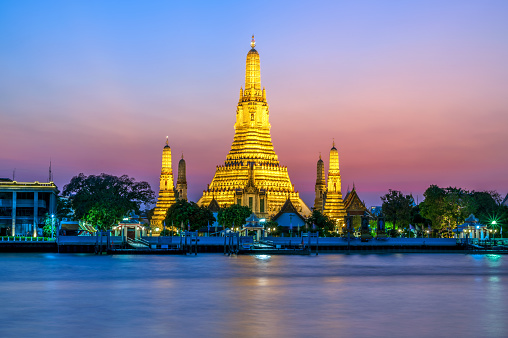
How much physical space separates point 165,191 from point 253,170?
14.9m

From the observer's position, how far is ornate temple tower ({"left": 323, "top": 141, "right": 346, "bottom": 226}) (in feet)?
437

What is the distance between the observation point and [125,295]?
161 ft

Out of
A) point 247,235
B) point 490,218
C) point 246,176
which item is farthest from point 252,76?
point 490,218

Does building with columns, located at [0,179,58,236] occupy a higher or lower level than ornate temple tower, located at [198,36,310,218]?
lower

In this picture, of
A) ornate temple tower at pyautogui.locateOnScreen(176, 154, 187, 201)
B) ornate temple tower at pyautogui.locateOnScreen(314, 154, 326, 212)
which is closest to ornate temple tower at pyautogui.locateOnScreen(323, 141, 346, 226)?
ornate temple tower at pyautogui.locateOnScreen(314, 154, 326, 212)

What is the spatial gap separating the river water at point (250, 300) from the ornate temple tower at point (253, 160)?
2142 inches

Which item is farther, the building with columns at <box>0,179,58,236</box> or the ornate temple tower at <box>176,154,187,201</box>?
the ornate temple tower at <box>176,154,187,201</box>

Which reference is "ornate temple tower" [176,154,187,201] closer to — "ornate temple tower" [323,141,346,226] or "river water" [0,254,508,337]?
"ornate temple tower" [323,141,346,226]

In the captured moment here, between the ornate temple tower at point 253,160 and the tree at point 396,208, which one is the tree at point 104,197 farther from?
the tree at point 396,208

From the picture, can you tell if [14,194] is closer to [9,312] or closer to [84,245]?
[84,245]

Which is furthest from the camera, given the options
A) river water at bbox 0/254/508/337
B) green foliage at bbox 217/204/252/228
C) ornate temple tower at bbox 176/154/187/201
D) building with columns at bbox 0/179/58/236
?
ornate temple tower at bbox 176/154/187/201

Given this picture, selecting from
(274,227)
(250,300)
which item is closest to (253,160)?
(274,227)

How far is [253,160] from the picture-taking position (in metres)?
132

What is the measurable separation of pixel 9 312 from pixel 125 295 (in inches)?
378
